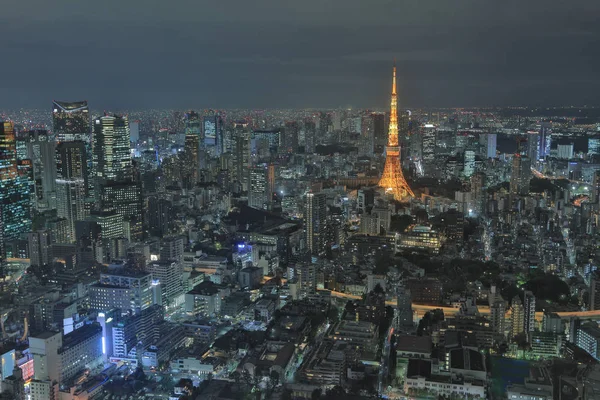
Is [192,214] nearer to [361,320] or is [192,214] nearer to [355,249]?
[355,249]

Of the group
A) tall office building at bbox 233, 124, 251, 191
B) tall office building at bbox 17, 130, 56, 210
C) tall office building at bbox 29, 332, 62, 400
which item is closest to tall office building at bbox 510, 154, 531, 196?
tall office building at bbox 233, 124, 251, 191

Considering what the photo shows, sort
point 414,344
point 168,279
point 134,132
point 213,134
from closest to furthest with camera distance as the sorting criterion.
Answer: point 414,344 < point 168,279 < point 134,132 < point 213,134

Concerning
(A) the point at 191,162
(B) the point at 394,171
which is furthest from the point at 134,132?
(B) the point at 394,171

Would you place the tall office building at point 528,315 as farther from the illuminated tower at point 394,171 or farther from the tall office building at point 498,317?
the illuminated tower at point 394,171

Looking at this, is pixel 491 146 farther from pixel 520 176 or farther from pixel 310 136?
pixel 310 136

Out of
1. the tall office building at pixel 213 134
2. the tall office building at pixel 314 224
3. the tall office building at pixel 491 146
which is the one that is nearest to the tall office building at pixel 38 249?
the tall office building at pixel 314 224

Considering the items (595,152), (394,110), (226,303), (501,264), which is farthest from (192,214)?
(595,152)
